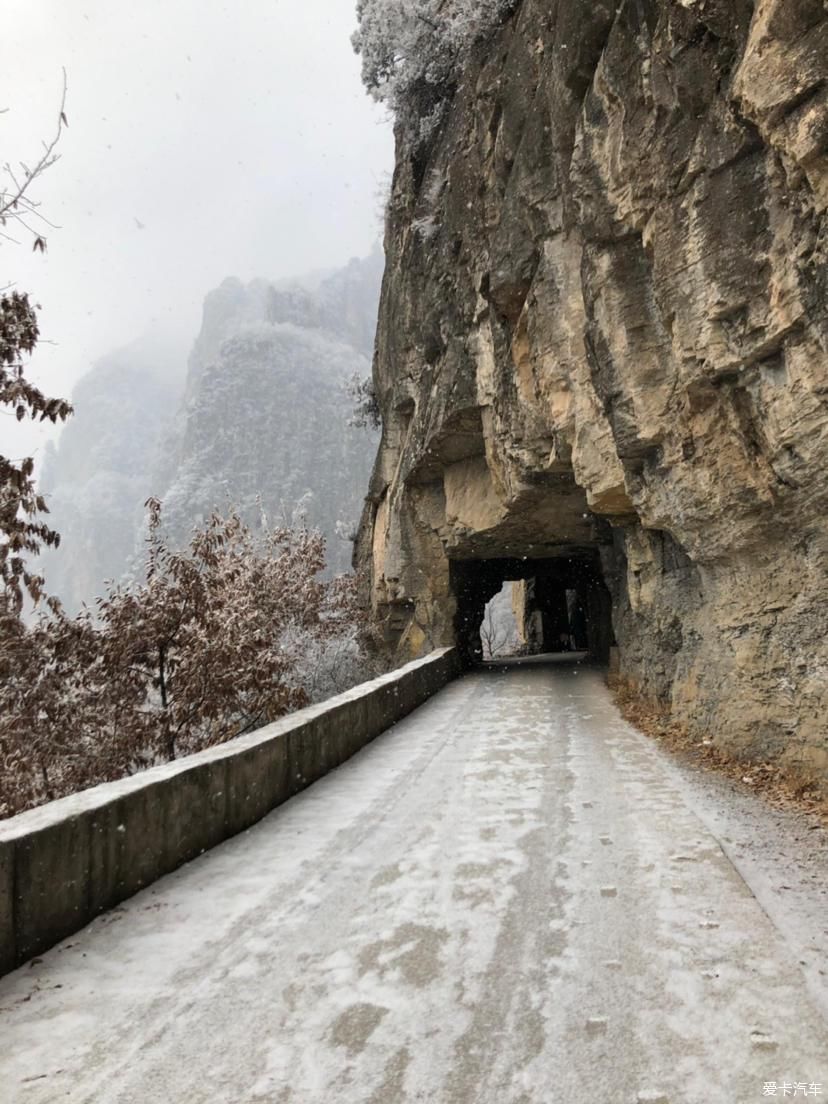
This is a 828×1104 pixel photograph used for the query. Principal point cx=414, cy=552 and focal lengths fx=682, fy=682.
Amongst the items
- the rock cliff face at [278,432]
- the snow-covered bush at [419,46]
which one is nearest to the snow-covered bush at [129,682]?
the snow-covered bush at [419,46]

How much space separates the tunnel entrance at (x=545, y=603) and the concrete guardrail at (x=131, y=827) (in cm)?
1434

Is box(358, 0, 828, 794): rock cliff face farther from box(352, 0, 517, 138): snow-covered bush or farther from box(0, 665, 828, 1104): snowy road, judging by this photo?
box(0, 665, 828, 1104): snowy road

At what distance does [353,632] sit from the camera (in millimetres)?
24656

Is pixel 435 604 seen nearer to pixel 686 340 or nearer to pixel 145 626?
pixel 145 626

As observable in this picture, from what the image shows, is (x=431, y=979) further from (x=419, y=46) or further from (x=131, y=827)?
(x=419, y=46)

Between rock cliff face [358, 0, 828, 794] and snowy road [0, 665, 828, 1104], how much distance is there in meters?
2.99

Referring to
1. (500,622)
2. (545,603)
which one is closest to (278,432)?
(500,622)

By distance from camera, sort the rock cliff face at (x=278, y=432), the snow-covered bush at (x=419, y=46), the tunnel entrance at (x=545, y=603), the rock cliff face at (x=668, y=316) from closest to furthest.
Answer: the rock cliff face at (x=668, y=316)
the snow-covered bush at (x=419, y=46)
the tunnel entrance at (x=545, y=603)
the rock cliff face at (x=278, y=432)

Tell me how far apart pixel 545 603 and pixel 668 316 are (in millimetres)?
27639

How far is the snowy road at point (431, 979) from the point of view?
7.25 feet

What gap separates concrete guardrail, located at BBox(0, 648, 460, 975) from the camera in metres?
3.00

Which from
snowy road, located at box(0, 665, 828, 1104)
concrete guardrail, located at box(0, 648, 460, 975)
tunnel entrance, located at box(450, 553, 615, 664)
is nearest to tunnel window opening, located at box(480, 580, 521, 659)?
tunnel entrance, located at box(450, 553, 615, 664)

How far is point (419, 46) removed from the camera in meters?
15.6

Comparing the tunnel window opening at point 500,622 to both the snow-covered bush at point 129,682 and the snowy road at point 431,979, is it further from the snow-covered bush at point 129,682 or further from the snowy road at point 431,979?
the snowy road at point 431,979
